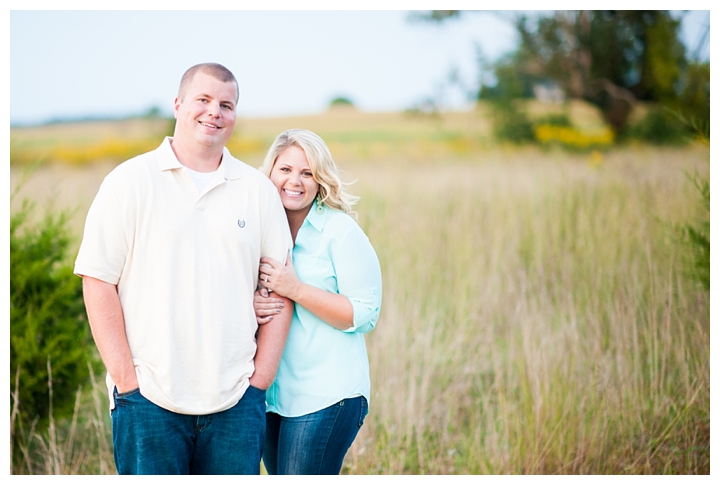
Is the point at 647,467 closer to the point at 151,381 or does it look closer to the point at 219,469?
the point at 219,469

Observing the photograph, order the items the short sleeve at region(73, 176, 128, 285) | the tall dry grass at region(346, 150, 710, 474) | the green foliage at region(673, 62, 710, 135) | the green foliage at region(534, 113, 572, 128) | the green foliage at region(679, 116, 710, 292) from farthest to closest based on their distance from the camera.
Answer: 1. the green foliage at region(534, 113, 572, 128)
2. the green foliage at region(673, 62, 710, 135)
3. the green foliage at region(679, 116, 710, 292)
4. the tall dry grass at region(346, 150, 710, 474)
5. the short sleeve at region(73, 176, 128, 285)

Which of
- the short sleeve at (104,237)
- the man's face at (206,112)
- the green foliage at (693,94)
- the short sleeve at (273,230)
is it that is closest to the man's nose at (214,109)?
the man's face at (206,112)

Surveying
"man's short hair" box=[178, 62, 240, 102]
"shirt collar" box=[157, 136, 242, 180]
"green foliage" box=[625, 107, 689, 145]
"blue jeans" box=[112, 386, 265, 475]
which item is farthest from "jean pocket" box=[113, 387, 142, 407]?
"green foliage" box=[625, 107, 689, 145]

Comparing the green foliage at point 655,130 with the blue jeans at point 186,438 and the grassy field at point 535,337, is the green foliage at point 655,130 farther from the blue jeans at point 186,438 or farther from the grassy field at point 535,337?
the blue jeans at point 186,438

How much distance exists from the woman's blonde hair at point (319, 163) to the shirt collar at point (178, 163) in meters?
0.21

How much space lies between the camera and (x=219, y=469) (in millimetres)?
2033

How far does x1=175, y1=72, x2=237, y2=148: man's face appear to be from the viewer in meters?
2.00

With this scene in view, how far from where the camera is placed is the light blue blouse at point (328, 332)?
6.99ft

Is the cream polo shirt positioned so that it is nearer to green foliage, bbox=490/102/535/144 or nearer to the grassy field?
the grassy field

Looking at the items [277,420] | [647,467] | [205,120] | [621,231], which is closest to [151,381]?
[277,420]

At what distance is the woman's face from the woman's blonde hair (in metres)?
0.02
